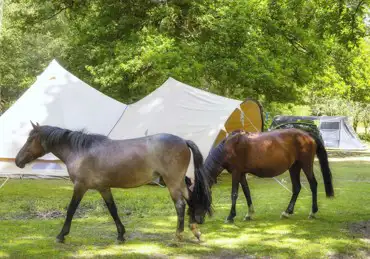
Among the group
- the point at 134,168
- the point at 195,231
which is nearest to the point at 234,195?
the point at 195,231

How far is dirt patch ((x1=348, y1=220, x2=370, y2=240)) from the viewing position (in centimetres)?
666

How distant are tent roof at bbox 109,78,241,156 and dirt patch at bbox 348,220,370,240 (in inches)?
177

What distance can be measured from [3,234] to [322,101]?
103ft

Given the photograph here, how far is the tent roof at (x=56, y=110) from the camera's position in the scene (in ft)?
37.1

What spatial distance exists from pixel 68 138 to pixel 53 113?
5.70 meters

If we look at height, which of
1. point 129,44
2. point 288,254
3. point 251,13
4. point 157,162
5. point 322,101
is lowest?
point 322,101

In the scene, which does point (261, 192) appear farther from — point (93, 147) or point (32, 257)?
point (32, 257)

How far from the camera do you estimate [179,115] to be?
39.0 ft

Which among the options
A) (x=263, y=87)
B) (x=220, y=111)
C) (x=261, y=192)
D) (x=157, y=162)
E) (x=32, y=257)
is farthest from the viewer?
(x=263, y=87)

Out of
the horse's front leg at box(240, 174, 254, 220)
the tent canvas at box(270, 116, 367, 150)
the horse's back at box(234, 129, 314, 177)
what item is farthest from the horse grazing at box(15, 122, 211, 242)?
the tent canvas at box(270, 116, 367, 150)

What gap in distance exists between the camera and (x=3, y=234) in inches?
254

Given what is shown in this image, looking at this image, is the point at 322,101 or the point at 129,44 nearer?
the point at 129,44

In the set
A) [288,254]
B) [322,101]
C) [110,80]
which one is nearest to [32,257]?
[288,254]

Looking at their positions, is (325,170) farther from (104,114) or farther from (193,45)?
(193,45)
